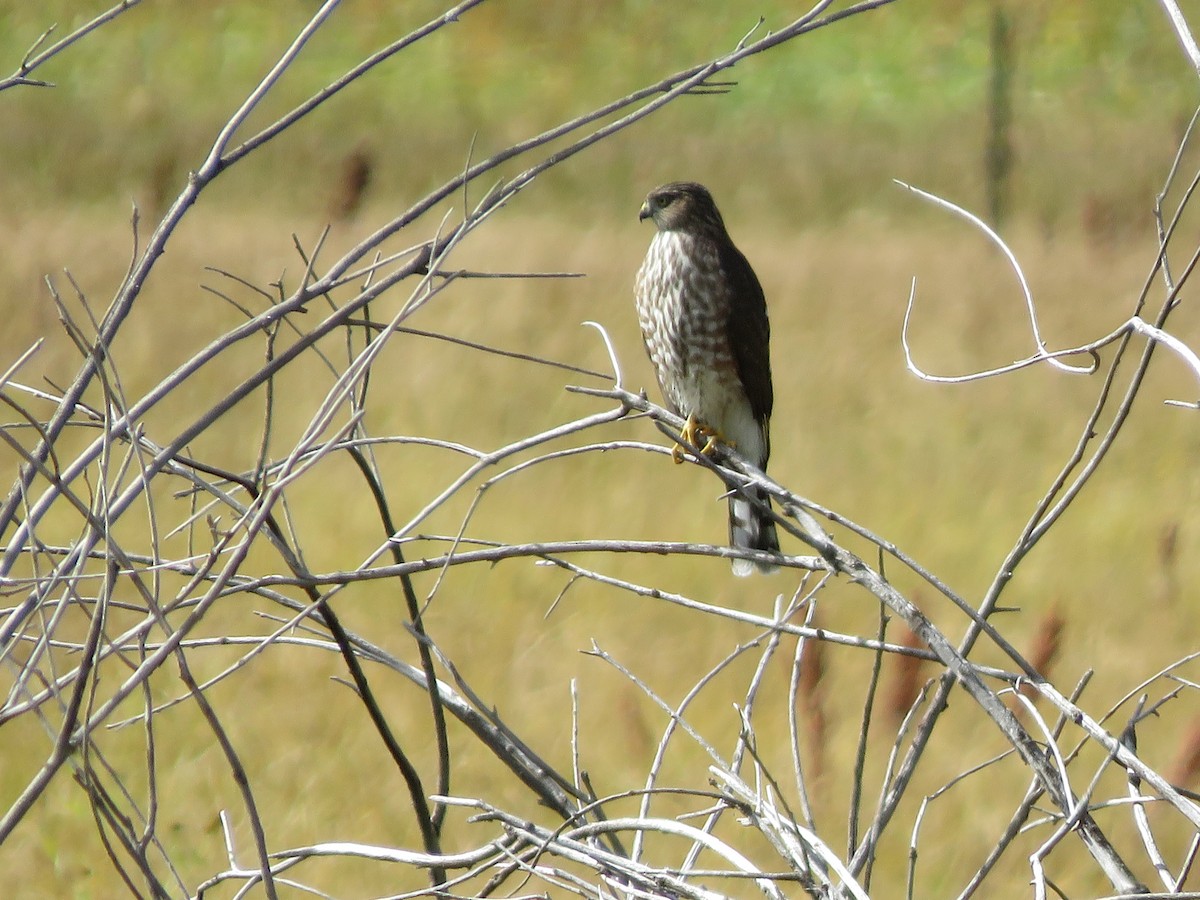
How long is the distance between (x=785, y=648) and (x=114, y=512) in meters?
5.12

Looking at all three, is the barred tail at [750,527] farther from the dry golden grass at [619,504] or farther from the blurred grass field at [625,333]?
the blurred grass field at [625,333]

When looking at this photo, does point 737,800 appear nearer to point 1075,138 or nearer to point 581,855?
point 581,855

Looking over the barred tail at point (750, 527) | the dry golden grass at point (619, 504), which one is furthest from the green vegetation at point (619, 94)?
the barred tail at point (750, 527)

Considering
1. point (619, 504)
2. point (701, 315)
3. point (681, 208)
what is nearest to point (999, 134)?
point (619, 504)

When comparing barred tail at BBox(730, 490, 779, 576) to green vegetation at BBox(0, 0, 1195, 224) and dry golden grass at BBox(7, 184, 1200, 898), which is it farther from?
green vegetation at BBox(0, 0, 1195, 224)

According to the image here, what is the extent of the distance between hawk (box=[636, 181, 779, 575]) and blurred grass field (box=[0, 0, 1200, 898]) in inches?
36.6

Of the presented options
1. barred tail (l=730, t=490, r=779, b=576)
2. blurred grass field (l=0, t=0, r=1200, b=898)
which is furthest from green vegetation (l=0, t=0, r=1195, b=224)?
barred tail (l=730, t=490, r=779, b=576)

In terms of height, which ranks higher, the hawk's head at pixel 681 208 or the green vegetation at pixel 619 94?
the green vegetation at pixel 619 94

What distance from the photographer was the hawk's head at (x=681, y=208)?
3.77 metres

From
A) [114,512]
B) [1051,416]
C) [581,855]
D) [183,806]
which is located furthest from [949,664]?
[1051,416]

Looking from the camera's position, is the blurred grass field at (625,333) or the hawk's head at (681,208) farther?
the blurred grass field at (625,333)

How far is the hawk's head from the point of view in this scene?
3771mm

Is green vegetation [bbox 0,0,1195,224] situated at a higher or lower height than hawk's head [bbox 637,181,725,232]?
higher

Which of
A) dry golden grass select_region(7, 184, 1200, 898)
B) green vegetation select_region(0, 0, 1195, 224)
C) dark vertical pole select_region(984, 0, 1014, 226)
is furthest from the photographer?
green vegetation select_region(0, 0, 1195, 224)
